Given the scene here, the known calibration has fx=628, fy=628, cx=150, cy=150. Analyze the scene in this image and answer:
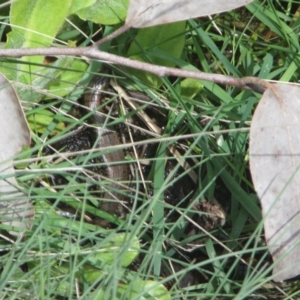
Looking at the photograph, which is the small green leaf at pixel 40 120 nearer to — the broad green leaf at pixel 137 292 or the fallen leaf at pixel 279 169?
the broad green leaf at pixel 137 292

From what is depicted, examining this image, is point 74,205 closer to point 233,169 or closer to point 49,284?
point 49,284

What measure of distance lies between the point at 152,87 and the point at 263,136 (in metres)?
0.79

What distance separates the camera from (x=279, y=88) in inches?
85.6

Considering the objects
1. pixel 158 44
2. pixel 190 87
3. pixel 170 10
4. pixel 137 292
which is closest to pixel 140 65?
pixel 170 10

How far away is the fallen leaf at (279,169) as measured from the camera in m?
2.16

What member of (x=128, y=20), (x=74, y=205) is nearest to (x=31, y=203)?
(x=74, y=205)

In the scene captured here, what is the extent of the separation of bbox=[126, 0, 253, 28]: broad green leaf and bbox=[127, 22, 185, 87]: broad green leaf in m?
0.46

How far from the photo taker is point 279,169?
2199mm

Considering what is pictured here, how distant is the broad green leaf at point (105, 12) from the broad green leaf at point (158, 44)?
0.13 m

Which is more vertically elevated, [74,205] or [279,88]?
[279,88]

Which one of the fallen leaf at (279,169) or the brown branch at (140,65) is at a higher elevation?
the brown branch at (140,65)

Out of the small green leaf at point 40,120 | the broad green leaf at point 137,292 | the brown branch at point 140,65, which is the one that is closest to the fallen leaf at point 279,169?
the brown branch at point 140,65

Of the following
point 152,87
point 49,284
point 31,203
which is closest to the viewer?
point 49,284

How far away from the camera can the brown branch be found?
216 cm
